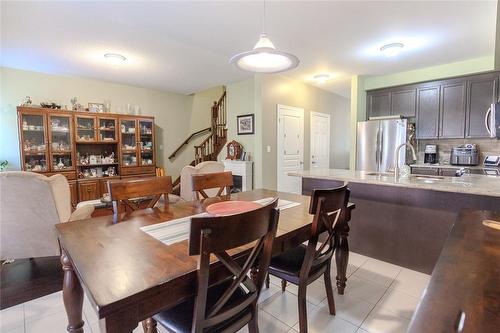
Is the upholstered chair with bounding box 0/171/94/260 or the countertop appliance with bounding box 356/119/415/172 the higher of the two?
the countertop appliance with bounding box 356/119/415/172

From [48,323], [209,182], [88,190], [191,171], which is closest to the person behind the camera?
[48,323]

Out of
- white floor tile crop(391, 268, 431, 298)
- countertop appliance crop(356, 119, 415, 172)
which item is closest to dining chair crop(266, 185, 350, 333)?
white floor tile crop(391, 268, 431, 298)

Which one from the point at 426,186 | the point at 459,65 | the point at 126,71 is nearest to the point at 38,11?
the point at 126,71

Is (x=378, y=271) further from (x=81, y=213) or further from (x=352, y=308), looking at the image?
(x=81, y=213)

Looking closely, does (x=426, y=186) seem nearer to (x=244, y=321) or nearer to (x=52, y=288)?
(x=244, y=321)

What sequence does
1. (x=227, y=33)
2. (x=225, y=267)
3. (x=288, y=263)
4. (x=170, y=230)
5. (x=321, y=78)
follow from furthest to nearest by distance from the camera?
1. (x=321, y=78)
2. (x=227, y=33)
3. (x=288, y=263)
4. (x=170, y=230)
5. (x=225, y=267)

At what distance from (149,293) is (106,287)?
0.45ft

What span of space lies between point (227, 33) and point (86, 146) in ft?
12.2

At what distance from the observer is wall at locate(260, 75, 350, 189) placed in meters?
4.75

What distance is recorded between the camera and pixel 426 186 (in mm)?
2074

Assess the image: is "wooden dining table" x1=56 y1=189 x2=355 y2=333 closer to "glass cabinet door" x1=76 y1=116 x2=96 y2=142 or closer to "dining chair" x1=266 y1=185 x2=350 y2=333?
"dining chair" x1=266 y1=185 x2=350 y2=333

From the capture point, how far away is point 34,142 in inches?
171

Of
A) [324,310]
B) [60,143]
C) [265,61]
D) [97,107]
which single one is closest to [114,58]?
[97,107]

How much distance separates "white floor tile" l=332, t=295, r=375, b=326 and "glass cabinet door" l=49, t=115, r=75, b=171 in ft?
15.8
